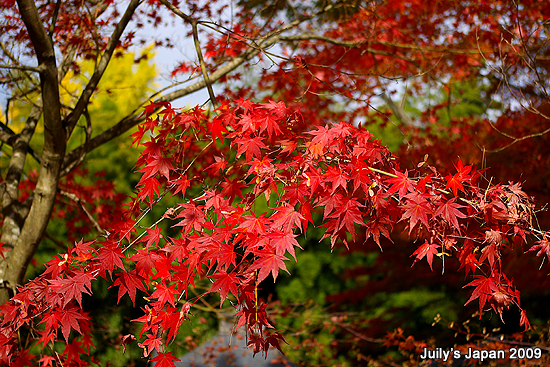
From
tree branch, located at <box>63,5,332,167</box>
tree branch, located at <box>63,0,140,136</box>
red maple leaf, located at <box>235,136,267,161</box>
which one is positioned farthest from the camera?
tree branch, located at <box>63,5,332,167</box>

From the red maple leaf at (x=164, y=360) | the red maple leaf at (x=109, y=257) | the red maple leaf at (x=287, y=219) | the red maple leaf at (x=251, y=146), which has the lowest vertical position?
the red maple leaf at (x=164, y=360)

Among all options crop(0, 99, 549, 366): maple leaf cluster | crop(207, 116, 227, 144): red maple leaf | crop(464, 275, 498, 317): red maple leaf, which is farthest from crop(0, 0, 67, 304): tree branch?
crop(464, 275, 498, 317): red maple leaf

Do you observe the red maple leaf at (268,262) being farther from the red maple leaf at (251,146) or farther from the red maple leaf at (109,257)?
the red maple leaf at (109,257)

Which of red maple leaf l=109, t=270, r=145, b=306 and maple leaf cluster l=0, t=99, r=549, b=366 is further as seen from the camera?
red maple leaf l=109, t=270, r=145, b=306

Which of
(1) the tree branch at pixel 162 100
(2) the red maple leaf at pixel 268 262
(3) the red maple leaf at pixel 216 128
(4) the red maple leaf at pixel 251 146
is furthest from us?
(1) the tree branch at pixel 162 100

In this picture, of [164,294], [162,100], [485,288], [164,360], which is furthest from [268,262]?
[162,100]

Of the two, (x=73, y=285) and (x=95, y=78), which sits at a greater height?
(x=95, y=78)

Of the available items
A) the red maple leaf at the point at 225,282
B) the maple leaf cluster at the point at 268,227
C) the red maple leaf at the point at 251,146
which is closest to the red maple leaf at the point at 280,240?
the maple leaf cluster at the point at 268,227

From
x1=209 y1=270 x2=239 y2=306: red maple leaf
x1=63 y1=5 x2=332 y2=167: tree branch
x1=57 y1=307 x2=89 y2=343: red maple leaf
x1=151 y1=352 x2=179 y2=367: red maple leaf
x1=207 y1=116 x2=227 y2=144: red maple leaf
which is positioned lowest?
x1=151 y1=352 x2=179 y2=367: red maple leaf

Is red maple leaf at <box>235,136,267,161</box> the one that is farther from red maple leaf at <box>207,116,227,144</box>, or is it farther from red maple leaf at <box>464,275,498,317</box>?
red maple leaf at <box>464,275,498,317</box>

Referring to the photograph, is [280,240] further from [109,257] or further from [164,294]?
[109,257]

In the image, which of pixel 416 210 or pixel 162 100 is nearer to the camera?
pixel 416 210

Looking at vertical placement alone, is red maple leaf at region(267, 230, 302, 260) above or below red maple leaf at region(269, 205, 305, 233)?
below

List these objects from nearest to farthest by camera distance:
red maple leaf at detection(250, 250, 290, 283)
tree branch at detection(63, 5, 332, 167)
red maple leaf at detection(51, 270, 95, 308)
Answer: red maple leaf at detection(250, 250, 290, 283)
red maple leaf at detection(51, 270, 95, 308)
tree branch at detection(63, 5, 332, 167)
